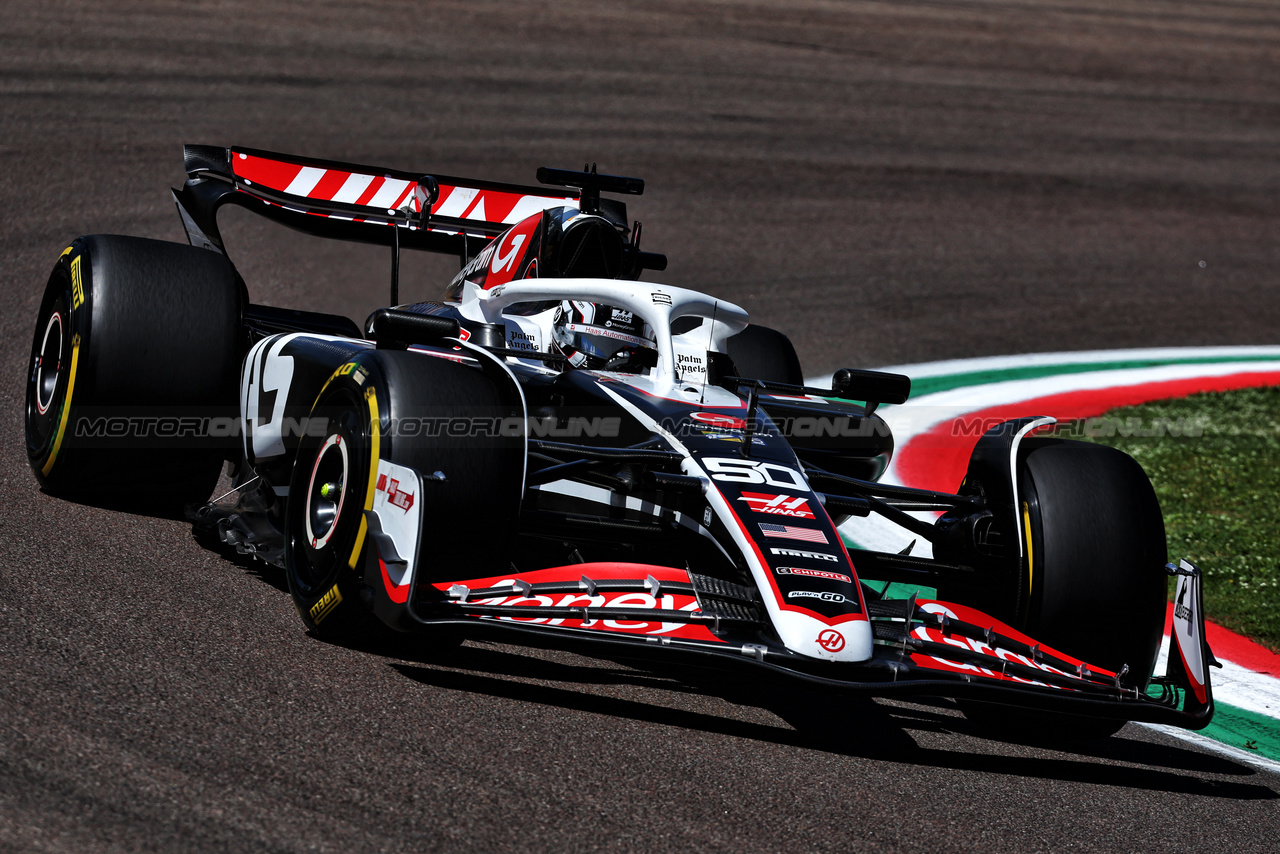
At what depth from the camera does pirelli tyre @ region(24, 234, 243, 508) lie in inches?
213

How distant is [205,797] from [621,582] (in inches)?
55.7

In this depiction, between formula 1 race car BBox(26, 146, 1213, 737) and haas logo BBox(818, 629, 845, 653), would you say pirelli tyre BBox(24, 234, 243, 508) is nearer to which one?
formula 1 race car BBox(26, 146, 1213, 737)

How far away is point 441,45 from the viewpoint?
17.8 metres

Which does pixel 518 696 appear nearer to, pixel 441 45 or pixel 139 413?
pixel 139 413

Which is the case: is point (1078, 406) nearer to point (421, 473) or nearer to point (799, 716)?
point (799, 716)

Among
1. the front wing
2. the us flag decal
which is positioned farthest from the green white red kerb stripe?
the us flag decal

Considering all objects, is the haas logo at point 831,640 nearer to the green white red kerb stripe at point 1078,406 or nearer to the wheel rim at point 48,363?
the green white red kerb stripe at point 1078,406

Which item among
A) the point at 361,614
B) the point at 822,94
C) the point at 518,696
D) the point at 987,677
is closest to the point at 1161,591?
the point at 987,677

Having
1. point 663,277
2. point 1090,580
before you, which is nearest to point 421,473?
point 1090,580

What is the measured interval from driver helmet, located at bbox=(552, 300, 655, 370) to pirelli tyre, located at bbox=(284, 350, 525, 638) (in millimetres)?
1098

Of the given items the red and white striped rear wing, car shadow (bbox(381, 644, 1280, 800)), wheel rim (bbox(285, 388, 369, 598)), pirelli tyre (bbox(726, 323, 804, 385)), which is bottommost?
car shadow (bbox(381, 644, 1280, 800))

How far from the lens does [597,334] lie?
18.2 feet

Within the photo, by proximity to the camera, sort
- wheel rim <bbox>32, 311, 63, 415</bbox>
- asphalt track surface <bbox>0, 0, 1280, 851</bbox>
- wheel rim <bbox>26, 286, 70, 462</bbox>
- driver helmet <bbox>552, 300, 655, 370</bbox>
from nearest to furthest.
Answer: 1. asphalt track surface <bbox>0, 0, 1280, 851</bbox>
2. driver helmet <bbox>552, 300, 655, 370</bbox>
3. wheel rim <bbox>26, 286, 70, 462</bbox>
4. wheel rim <bbox>32, 311, 63, 415</bbox>

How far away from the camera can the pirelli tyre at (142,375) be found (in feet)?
17.8
